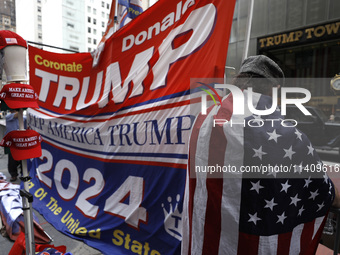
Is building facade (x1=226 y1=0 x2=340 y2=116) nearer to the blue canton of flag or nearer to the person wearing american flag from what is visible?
the person wearing american flag

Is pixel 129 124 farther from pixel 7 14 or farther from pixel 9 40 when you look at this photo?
pixel 7 14

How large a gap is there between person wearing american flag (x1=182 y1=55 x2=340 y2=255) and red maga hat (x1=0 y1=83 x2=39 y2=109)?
154 cm

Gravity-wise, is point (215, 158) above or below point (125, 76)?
below

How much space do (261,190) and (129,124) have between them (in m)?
1.83

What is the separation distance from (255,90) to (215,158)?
0.48 m

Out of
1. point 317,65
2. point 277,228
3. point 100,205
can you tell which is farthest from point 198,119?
point 317,65

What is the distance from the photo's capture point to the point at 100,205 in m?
3.18

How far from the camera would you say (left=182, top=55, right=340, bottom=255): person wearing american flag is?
1.32 m

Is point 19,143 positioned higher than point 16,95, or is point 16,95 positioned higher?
point 16,95

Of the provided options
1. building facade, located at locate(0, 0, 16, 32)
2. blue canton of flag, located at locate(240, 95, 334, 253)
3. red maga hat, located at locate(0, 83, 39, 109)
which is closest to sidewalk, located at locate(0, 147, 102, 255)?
red maga hat, located at locate(0, 83, 39, 109)

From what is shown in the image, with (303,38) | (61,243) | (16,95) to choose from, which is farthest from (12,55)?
(303,38)

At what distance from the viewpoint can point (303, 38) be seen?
38.4 feet

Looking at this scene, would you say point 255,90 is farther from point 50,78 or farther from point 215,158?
point 50,78

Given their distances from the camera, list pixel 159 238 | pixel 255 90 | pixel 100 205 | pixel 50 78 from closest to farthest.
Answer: pixel 255 90 < pixel 159 238 < pixel 100 205 < pixel 50 78
